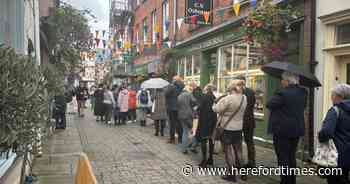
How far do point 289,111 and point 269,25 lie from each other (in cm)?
283

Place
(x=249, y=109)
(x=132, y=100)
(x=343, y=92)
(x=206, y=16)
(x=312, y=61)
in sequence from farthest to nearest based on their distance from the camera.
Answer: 1. (x=132, y=100)
2. (x=206, y=16)
3. (x=312, y=61)
4. (x=249, y=109)
5. (x=343, y=92)

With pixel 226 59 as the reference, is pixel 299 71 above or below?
below

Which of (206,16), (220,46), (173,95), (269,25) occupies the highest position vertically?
(206,16)

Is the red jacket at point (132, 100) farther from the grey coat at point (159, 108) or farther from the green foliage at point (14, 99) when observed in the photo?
the green foliage at point (14, 99)

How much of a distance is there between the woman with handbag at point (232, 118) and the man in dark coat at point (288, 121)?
2.42 ft

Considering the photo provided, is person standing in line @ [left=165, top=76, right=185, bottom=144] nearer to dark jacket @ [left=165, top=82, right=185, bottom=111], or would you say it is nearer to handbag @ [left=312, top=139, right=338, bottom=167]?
dark jacket @ [left=165, top=82, right=185, bottom=111]

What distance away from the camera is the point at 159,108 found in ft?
34.9

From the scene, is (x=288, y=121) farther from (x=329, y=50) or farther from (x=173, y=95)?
(x=173, y=95)

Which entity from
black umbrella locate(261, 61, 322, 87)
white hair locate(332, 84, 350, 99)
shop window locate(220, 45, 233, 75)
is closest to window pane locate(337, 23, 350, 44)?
black umbrella locate(261, 61, 322, 87)

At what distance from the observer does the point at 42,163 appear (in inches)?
272

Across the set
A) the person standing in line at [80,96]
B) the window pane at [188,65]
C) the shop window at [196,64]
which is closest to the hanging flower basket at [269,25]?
the shop window at [196,64]

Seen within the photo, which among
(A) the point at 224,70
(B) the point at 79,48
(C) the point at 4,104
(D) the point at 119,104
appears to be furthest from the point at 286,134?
(B) the point at 79,48

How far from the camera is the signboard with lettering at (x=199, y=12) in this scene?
454 inches

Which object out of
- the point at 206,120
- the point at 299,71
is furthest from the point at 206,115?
the point at 299,71
